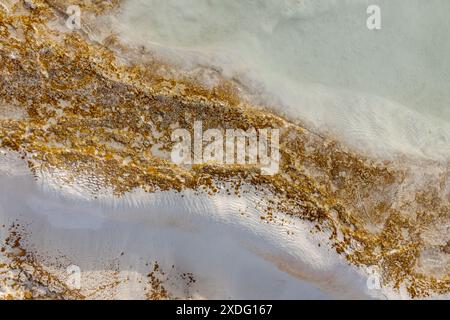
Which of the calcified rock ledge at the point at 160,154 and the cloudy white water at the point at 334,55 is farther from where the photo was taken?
the cloudy white water at the point at 334,55

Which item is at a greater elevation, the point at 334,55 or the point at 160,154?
the point at 334,55

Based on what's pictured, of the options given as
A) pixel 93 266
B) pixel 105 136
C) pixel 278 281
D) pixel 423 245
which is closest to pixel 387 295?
pixel 423 245

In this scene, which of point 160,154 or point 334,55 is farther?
point 334,55

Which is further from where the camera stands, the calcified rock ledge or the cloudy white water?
the cloudy white water

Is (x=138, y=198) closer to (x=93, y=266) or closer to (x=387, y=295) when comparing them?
(x=93, y=266)
